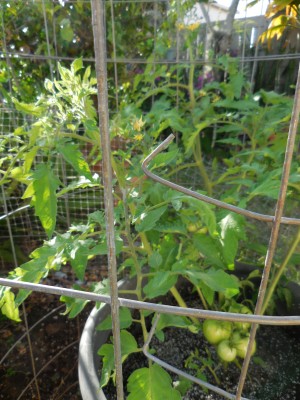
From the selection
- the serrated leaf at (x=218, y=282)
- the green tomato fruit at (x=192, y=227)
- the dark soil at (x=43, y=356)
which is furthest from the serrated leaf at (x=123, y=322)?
the dark soil at (x=43, y=356)

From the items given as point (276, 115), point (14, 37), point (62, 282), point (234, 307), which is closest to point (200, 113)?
point (276, 115)

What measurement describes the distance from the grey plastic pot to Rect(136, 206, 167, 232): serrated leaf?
0.59 feet

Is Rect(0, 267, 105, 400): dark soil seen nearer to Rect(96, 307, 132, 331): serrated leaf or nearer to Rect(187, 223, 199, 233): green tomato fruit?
Rect(96, 307, 132, 331): serrated leaf

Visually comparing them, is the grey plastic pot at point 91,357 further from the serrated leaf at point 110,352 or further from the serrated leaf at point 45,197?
the serrated leaf at point 45,197

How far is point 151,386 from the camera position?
544mm

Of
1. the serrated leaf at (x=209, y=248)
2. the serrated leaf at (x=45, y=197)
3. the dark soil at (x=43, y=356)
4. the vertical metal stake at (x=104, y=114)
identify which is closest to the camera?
the vertical metal stake at (x=104, y=114)

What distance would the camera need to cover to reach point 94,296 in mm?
374

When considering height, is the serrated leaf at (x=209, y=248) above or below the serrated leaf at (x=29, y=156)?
below

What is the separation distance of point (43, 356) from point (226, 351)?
68cm

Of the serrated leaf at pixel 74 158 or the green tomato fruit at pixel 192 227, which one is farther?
the green tomato fruit at pixel 192 227

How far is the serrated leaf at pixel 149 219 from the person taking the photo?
54cm

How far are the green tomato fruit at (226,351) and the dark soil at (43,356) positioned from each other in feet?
1.71

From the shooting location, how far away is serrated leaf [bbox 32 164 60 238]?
1.71 ft

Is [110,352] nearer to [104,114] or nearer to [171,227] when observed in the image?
[171,227]
